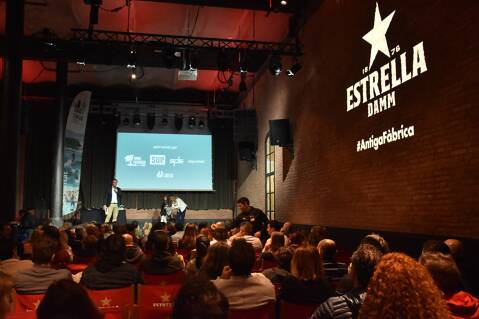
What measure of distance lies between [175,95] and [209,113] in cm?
152

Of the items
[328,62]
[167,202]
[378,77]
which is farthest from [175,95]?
[378,77]

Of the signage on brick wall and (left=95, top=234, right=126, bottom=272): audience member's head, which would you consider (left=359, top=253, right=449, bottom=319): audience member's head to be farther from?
the signage on brick wall

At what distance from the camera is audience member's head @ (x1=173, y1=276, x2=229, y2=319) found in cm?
114

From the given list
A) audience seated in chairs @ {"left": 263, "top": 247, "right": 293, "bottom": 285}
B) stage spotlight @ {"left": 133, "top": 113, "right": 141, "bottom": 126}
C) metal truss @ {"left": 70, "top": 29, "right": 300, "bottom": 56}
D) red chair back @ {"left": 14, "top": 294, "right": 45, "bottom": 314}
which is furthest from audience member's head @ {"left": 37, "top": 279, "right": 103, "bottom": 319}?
stage spotlight @ {"left": 133, "top": 113, "right": 141, "bottom": 126}

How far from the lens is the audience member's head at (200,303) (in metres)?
1.14

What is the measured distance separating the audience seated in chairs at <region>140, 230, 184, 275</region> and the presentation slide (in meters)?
11.3

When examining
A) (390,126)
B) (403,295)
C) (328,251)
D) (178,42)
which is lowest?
(328,251)

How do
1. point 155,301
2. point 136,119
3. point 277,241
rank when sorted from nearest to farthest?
point 155,301 < point 277,241 < point 136,119

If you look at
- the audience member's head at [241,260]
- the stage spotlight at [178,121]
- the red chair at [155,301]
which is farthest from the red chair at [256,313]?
the stage spotlight at [178,121]

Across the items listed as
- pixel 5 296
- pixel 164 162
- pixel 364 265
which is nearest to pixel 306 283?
pixel 364 265

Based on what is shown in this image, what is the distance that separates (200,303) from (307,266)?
1.86 meters

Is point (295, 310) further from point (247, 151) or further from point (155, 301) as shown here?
point (247, 151)

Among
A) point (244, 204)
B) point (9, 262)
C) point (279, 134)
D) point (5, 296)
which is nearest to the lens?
point (5, 296)

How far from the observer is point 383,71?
20.1 ft
